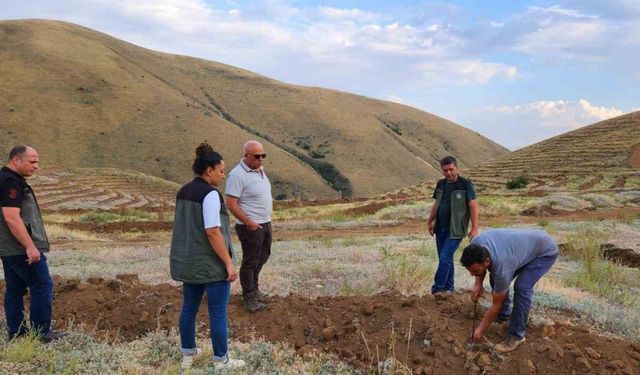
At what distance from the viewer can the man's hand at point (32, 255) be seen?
4996 mm

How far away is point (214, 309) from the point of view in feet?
14.9

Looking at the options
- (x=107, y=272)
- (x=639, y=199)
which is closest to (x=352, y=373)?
(x=107, y=272)

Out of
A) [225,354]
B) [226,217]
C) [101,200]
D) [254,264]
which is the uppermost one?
[226,217]

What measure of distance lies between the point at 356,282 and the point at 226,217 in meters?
4.05

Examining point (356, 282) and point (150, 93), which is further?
point (150, 93)

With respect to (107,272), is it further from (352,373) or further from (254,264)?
(352,373)

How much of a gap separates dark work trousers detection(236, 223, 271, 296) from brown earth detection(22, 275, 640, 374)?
1.27 feet

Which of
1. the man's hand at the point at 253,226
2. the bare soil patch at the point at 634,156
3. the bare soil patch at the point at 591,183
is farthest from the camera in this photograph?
the bare soil patch at the point at 634,156

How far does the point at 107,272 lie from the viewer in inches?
390

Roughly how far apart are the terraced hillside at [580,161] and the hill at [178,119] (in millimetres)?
20145

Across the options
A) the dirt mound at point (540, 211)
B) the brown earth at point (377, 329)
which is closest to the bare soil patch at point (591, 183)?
the dirt mound at point (540, 211)

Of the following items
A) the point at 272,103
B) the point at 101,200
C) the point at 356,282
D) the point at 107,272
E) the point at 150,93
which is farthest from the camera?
the point at 272,103

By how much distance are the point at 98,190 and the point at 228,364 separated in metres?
37.2

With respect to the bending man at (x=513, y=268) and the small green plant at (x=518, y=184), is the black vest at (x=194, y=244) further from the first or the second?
the small green plant at (x=518, y=184)
